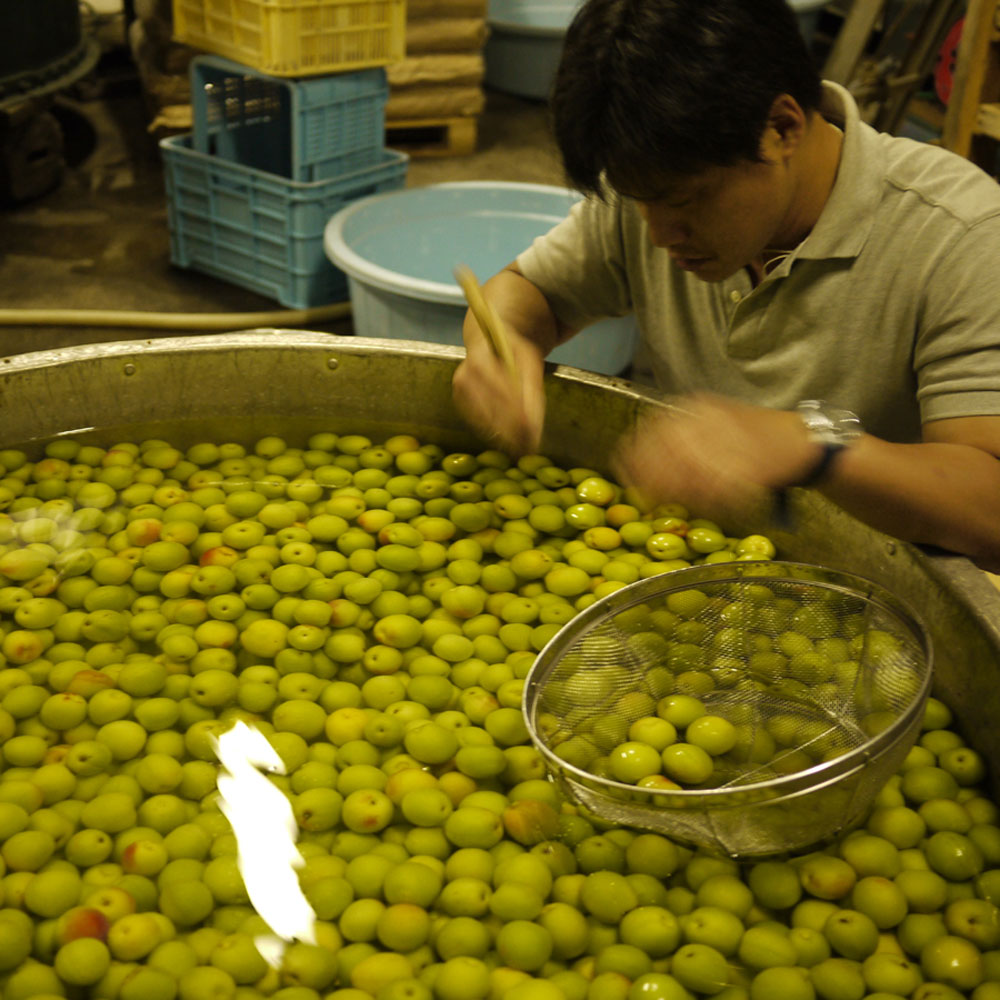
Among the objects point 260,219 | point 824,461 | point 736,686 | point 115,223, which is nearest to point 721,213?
point 824,461

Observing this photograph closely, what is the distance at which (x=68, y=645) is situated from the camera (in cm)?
136

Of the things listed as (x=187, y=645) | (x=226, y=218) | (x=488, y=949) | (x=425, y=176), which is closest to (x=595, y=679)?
(x=488, y=949)

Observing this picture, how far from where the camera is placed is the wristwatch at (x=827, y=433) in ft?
3.88

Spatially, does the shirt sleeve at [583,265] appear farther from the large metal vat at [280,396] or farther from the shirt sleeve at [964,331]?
the shirt sleeve at [964,331]

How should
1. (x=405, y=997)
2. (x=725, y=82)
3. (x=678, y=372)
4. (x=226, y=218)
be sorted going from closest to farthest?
(x=405, y=997)
(x=725, y=82)
(x=678, y=372)
(x=226, y=218)

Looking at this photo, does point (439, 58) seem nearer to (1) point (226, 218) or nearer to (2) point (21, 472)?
(1) point (226, 218)

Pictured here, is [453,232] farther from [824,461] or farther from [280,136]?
[824,461]

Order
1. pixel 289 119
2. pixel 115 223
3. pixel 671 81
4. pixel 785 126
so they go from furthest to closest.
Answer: pixel 115 223 → pixel 289 119 → pixel 785 126 → pixel 671 81

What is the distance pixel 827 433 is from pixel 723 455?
5.4 inches

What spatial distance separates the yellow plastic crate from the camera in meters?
3.28

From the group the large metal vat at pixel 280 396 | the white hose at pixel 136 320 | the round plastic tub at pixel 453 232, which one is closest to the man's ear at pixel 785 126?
the large metal vat at pixel 280 396

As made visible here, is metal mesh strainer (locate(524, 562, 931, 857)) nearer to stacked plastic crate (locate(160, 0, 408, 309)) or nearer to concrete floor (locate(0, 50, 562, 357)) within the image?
concrete floor (locate(0, 50, 562, 357))

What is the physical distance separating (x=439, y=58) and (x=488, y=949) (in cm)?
451

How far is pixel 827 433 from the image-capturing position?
3.90 feet
